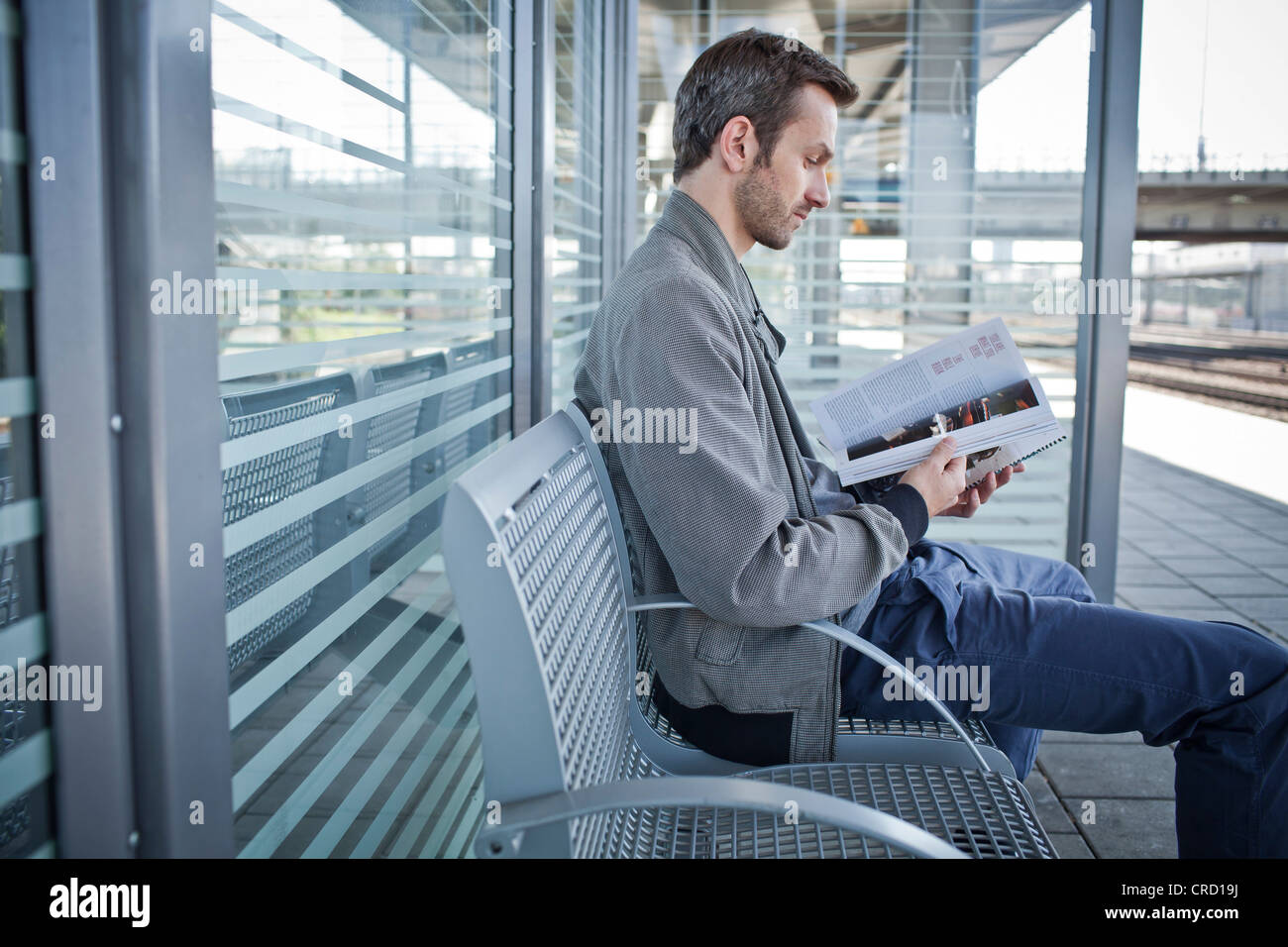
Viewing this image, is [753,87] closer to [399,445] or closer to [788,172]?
[788,172]

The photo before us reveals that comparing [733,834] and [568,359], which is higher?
[568,359]

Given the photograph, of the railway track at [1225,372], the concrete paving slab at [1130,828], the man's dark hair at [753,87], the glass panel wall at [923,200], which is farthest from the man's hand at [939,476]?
the railway track at [1225,372]

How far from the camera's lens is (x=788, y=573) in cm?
178

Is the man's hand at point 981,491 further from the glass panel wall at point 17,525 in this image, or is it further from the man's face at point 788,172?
the glass panel wall at point 17,525

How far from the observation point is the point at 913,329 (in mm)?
4973

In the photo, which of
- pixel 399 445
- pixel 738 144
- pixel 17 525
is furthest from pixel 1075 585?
pixel 17 525

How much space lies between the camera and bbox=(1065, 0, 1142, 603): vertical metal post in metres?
4.30

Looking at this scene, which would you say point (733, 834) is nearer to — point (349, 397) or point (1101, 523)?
point (349, 397)

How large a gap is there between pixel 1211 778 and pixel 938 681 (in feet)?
1.66

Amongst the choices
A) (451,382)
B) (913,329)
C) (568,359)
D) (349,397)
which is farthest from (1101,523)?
(349,397)

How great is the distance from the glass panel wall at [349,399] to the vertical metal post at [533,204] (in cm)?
27

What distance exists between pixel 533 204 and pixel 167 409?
203cm

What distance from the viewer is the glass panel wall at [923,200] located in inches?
185

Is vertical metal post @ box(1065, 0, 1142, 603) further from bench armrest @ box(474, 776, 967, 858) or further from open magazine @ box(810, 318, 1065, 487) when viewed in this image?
bench armrest @ box(474, 776, 967, 858)
